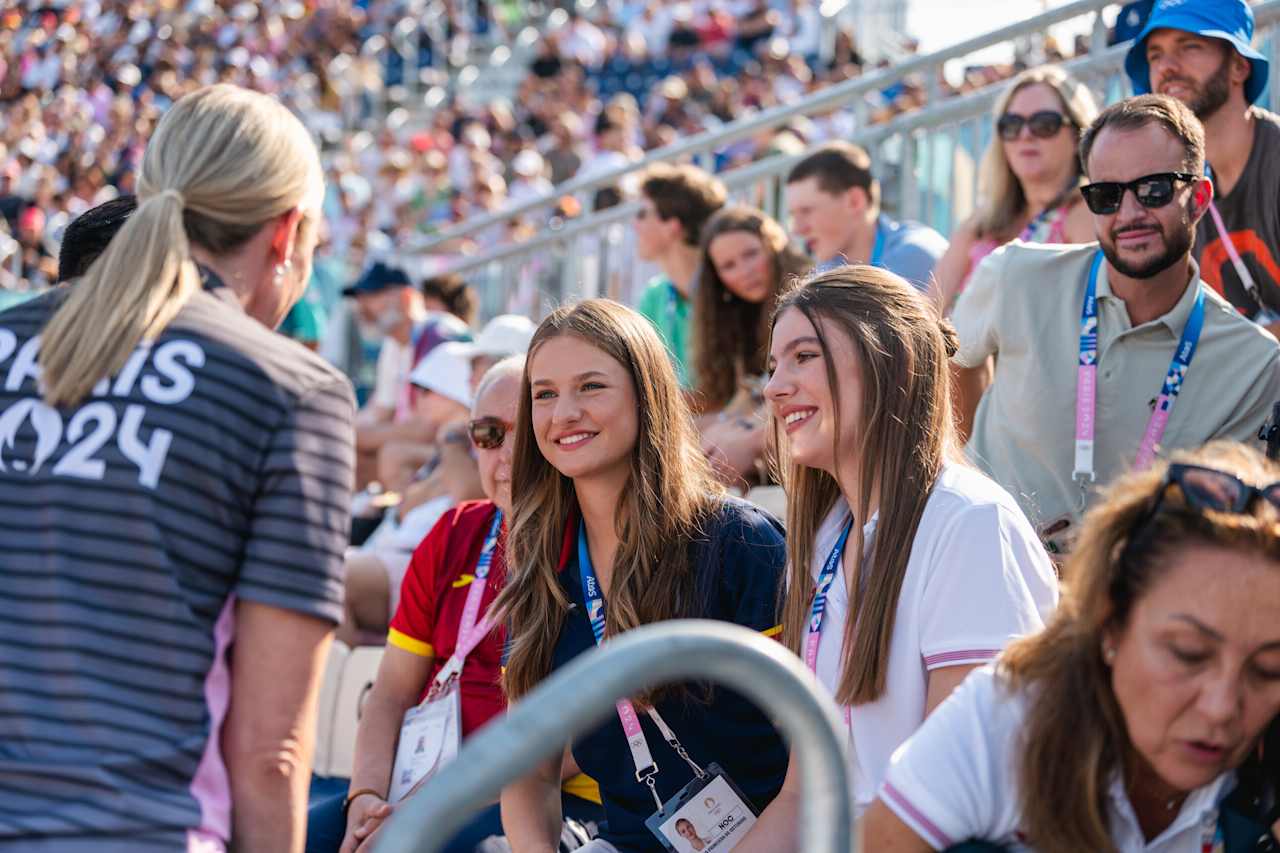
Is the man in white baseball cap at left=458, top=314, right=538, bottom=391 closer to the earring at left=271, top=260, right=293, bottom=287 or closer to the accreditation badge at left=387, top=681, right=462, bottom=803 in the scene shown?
the accreditation badge at left=387, top=681, right=462, bottom=803

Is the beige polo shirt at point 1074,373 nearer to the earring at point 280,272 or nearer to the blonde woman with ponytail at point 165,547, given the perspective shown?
the earring at point 280,272

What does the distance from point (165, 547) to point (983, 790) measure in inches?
48.2

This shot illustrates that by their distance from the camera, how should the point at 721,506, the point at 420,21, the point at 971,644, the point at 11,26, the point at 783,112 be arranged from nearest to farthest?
the point at 971,644, the point at 721,506, the point at 783,112, the point at 420,21, the point at 11,26

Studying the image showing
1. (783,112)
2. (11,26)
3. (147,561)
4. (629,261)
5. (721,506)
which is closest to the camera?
(147,561)

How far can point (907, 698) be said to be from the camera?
299cm

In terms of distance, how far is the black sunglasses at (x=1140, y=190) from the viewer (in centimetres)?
395

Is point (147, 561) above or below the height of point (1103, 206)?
below

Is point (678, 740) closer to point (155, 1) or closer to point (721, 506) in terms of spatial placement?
point (721, 506)

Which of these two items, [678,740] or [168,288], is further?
[678,740]

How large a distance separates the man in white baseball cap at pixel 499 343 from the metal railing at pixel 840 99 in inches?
76.8

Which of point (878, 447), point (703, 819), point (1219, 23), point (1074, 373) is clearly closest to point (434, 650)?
point (703, 819)

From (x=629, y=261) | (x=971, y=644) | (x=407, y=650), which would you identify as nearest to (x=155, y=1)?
(x=629, y=261)

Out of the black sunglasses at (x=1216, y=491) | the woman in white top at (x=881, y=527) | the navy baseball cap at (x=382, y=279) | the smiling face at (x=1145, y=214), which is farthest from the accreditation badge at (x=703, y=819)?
the navy baseball cap at (x=382, y=279)

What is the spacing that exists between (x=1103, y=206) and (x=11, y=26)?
79.6 ft
